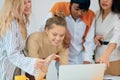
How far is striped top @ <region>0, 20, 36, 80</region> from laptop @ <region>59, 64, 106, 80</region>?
0.69 ft

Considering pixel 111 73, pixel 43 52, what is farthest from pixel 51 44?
pixel 111 73

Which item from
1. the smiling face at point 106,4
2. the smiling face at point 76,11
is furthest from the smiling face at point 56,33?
the smiling face at point 106,4

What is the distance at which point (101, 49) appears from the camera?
6.09ft

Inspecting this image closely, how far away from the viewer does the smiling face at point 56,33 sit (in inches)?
61.4

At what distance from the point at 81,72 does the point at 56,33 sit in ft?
→ 1.27

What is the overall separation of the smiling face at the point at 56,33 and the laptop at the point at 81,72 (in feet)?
1.17

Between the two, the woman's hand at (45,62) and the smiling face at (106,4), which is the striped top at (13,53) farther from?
the smiling face at (106,4)

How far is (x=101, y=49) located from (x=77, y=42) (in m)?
0.18

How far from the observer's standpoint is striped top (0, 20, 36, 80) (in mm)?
1346

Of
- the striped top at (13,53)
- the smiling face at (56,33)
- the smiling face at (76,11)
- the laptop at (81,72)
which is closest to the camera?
the laptop at (81,72)

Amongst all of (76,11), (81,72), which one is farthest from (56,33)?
(81,72)

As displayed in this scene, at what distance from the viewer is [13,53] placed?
1.36 m

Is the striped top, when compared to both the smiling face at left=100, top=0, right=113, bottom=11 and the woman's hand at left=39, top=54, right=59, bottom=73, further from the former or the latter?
the smiling face at left=100, top=0, right=113, bottom=11

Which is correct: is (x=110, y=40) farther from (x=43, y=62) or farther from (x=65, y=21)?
(x=43, y=62)
